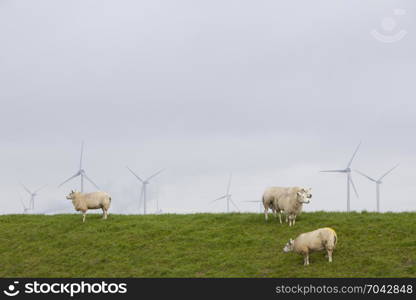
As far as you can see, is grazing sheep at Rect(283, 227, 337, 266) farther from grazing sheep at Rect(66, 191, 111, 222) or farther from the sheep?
grazing sheep at Rect(66, 191, 111, 222)

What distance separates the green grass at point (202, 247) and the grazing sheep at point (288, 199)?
67cm

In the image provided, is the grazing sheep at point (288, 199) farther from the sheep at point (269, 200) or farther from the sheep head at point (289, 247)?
the sheep head at point (289, 247)

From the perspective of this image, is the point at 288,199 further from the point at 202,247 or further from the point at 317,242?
the point at 317,242

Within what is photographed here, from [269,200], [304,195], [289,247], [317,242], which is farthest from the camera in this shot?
[269,200]

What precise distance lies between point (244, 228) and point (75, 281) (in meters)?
8.84

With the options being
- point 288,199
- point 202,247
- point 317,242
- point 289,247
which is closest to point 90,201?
point 202,247

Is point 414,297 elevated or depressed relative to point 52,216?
depressed

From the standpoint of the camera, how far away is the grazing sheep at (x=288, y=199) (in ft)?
85.3

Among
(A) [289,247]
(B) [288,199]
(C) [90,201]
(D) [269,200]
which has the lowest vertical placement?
(A) [289,247]

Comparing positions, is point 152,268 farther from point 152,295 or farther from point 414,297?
point 414,297

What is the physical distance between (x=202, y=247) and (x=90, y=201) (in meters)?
8.30

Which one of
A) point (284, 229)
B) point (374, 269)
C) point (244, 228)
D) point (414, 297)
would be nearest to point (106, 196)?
point (244, 228)

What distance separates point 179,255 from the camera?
2530 centimetres

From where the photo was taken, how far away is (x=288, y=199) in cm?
2694
